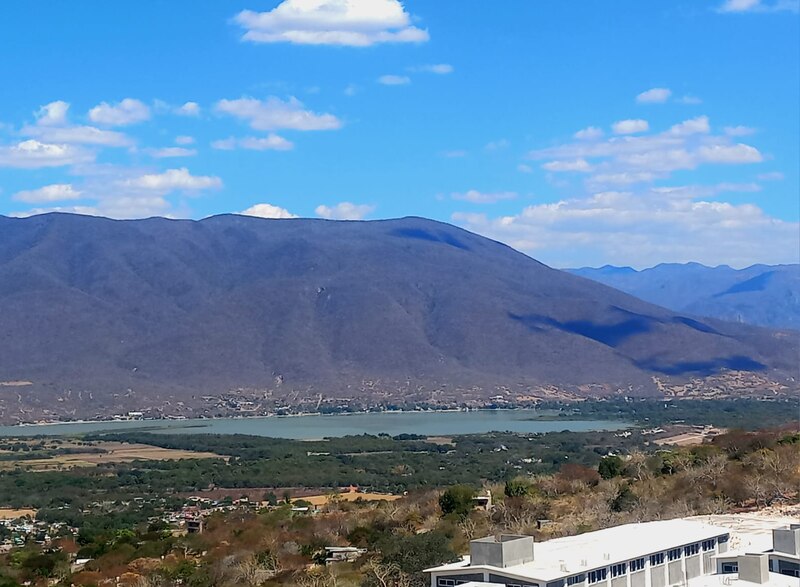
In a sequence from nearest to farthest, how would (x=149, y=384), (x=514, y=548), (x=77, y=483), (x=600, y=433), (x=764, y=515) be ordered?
(x=514, y=548) → (x=764, y=515) → (x=77, y=483) → (x=600, y=433) → (x=149, y=384)

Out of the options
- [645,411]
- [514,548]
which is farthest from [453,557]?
[645,411]

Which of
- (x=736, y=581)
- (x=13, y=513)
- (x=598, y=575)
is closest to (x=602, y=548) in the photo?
(x=598, y=575)

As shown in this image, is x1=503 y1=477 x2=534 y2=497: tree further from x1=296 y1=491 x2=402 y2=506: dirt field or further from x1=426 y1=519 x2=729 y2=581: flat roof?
x1=296 y1=491 x2=402 y2=506: dirt field

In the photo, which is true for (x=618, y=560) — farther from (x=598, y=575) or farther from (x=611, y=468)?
(x=611, y=468)

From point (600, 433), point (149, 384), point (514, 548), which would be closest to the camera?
point (514, 548)

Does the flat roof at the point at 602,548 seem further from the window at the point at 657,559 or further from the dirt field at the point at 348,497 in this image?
the dirt field at the point at 348,497

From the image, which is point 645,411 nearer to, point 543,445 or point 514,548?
point 543,445

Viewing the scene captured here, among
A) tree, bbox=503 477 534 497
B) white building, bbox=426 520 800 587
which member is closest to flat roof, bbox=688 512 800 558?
white building, bbox=426 520 800 587

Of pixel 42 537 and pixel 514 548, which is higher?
pixel 514 548
